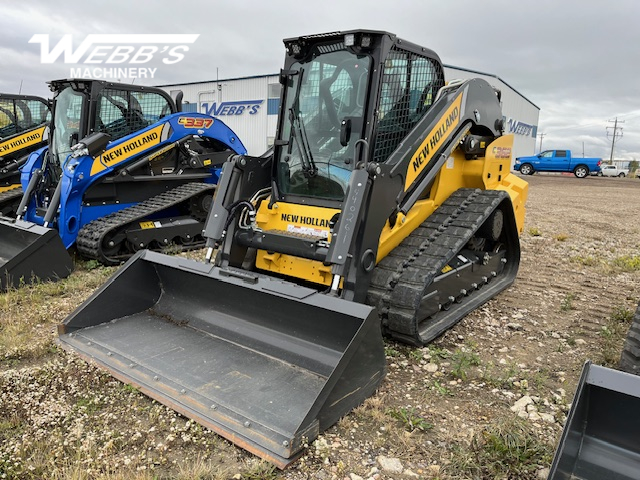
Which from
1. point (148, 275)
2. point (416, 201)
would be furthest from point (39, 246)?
point (416, 201)

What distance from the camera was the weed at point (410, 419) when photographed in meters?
2.83

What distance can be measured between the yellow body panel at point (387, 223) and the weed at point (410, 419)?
1.25m

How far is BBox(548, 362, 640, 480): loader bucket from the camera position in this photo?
218 centimetres

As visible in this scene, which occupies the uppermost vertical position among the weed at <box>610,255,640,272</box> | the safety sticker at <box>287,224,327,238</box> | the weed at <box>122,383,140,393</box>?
the safety sticker at <box>287,224,327,238</box>

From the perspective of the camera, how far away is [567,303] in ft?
16.4

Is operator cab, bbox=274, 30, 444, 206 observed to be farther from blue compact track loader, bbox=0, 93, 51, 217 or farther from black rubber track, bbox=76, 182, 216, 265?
blue compact track loader, bbox=0, 93, 51, 217

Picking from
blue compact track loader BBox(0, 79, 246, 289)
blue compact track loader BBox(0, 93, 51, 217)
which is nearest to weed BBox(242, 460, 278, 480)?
blue compact track loader BBox(0, 79, 246, 289)

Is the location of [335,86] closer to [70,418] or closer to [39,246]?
[70,418]

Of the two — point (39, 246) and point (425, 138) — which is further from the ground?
point (425, 138)

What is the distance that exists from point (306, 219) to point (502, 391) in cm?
196

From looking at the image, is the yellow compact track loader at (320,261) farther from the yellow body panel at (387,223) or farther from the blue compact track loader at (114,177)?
the blue compact track loader at (114,177)

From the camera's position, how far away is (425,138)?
409 centimetres

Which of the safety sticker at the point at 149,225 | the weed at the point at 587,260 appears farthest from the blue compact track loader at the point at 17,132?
the weed at the point at 587,260

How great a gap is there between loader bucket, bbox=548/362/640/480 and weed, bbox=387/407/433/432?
802 millimetres
